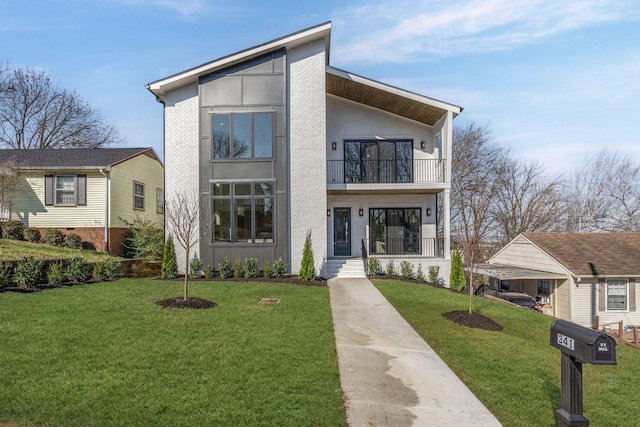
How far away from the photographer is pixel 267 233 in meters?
12.4

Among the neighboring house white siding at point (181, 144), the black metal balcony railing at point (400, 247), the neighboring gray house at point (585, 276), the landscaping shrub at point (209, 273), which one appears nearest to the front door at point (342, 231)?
the black metal balcony railing at point (400, 247)

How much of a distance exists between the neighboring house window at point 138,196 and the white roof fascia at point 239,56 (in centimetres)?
724

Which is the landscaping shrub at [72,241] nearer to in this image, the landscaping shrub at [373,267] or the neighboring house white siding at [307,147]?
the neighboring house white siding at [307,147]

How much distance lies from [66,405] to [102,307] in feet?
13.7

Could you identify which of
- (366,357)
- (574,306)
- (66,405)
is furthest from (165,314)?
(574,306)

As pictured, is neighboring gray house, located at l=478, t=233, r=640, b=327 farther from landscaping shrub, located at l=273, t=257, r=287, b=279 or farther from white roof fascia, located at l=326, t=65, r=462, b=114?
landscaping shrub, located at l=273, t=257, r=287, b=279

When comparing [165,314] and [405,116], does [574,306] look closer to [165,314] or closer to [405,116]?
[405,116]

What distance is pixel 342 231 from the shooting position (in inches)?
613

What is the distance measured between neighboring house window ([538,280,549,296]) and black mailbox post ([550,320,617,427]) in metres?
16.1

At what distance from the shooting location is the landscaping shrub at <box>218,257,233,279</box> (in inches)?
467

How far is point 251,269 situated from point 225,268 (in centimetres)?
90

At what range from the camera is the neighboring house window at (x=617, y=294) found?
592 inches

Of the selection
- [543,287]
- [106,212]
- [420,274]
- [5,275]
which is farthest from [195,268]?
[543,287]

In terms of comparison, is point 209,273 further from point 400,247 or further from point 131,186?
point 131,186
